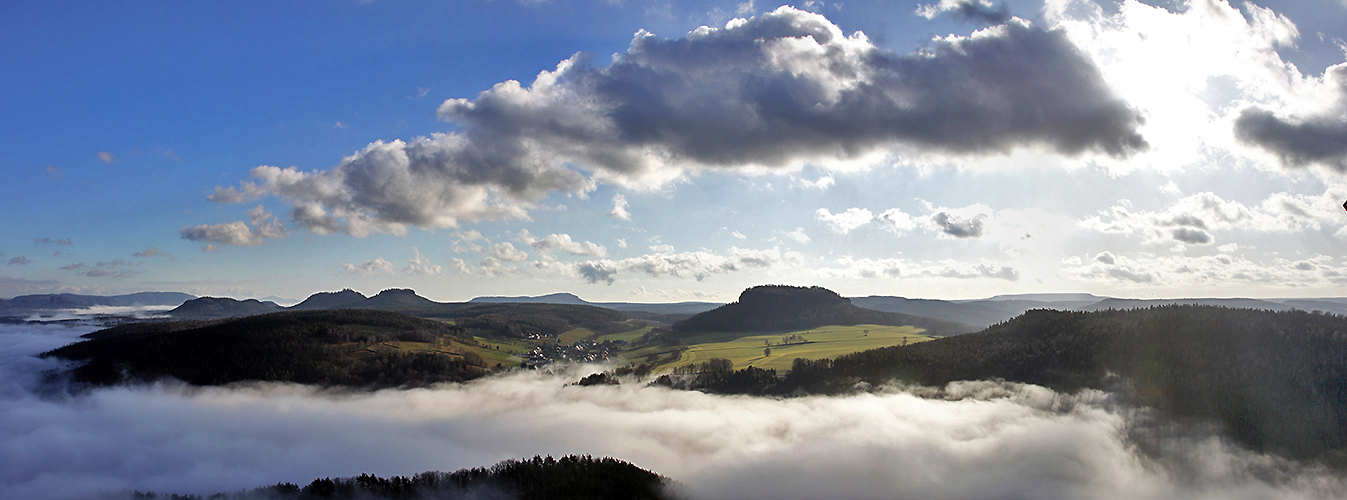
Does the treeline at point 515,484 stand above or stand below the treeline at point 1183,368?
below

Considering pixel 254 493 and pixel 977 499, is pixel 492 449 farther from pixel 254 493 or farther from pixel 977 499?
pixel 977 499

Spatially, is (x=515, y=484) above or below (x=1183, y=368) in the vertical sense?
below

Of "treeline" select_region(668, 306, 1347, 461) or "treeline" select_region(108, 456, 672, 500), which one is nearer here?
"treeline" select_region(108, 456, 672, 500)

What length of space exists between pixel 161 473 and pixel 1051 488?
250110 millimetres

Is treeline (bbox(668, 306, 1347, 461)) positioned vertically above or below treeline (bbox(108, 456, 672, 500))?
above

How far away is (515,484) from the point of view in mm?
129875

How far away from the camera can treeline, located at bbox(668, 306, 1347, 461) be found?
511 feet

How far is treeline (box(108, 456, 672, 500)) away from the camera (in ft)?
413

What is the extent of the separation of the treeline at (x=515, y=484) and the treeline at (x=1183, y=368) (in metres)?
67.1

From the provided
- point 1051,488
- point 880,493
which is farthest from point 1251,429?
point 880,493

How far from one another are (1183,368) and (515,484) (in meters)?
184

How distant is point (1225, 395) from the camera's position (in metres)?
161

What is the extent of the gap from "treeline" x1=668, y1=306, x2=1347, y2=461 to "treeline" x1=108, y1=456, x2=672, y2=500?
67108 mm

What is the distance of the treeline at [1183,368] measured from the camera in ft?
511
